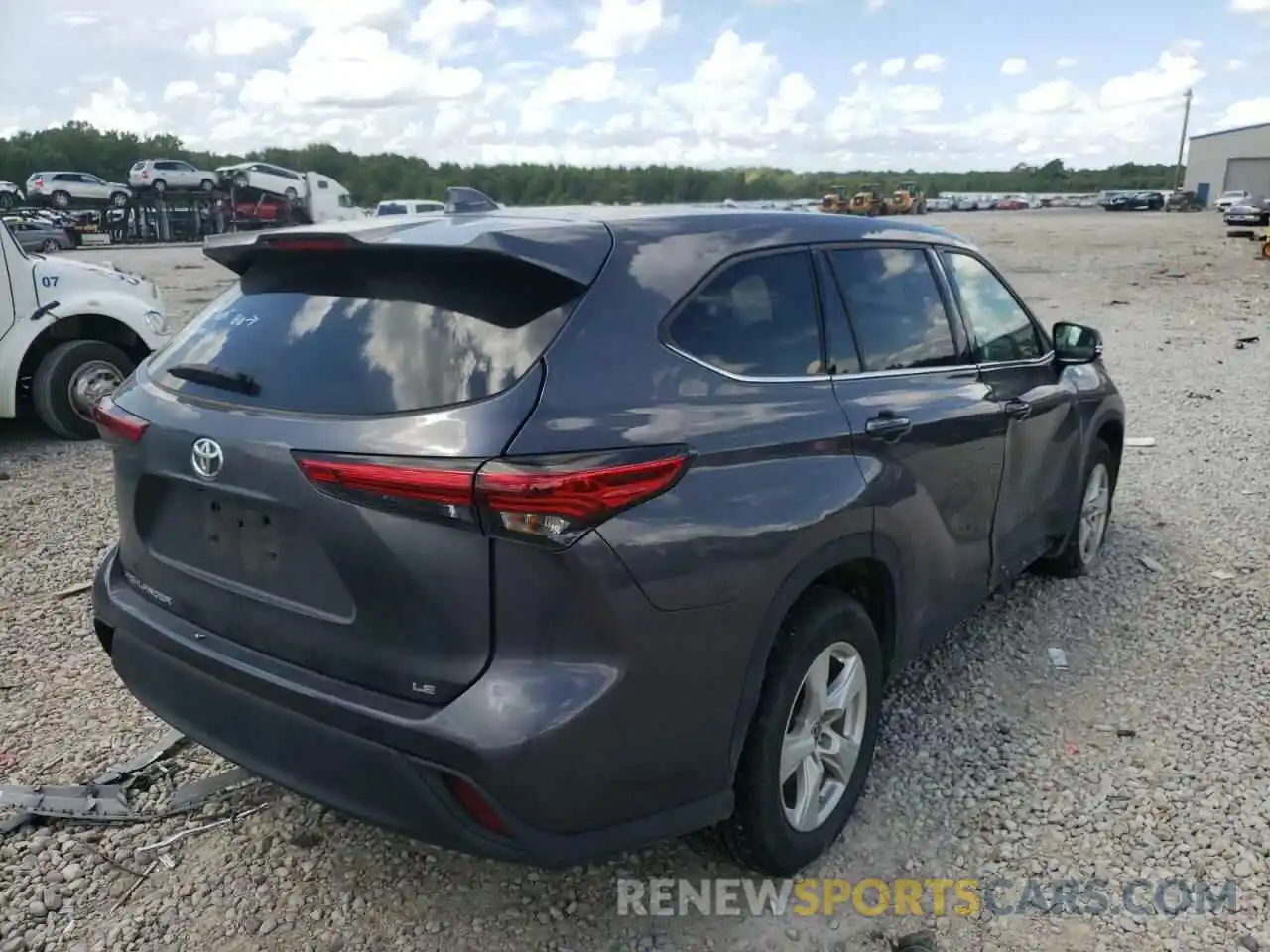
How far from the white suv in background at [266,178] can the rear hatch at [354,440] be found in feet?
138

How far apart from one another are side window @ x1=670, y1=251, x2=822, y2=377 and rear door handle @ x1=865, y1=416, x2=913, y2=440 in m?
0.23

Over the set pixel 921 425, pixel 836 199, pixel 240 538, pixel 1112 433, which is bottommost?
pixel 1112 433

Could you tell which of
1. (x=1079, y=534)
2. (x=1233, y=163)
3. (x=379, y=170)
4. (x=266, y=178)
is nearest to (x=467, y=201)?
(x=1079, y=534)

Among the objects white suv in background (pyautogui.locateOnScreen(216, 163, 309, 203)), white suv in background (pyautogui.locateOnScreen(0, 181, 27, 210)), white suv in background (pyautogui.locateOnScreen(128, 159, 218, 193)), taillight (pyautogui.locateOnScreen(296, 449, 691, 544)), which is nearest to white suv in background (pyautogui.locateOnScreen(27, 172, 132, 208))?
white suv in background (pyautogui.locateOnScreen(0, 181, 27, 210))

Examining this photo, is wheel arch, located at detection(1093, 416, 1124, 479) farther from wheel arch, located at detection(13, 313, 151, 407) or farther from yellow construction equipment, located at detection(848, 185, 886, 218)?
yellow construction equipment, located at detection(848, 185, 886, 218)

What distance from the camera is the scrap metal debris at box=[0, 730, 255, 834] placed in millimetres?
3076

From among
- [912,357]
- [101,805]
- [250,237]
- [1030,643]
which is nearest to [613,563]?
[250,237]

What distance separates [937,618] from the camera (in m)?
3.51

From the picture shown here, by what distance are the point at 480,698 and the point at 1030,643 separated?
307cm

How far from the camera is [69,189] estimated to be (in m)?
43.5

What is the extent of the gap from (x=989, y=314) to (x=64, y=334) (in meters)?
7.05

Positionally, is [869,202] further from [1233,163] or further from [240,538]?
[240,538]

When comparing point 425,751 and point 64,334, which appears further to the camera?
point 64,334

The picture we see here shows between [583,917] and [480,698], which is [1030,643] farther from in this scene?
[480,698]
